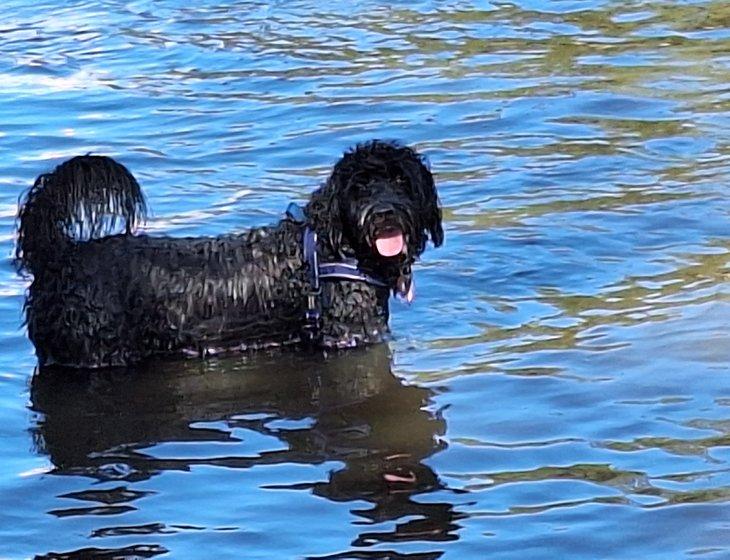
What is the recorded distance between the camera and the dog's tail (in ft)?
25.6

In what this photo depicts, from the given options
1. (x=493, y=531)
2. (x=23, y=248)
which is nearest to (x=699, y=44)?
(x=23, y=248)

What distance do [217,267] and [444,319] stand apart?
46.1 inches

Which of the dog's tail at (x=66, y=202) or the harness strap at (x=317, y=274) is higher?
the dog's tail at (x=66, y=202)

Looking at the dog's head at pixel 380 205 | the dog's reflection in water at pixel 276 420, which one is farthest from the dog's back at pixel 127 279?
the dog's head at pixel 380 205

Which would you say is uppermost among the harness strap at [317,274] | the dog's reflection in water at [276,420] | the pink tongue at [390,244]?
the pink tongue at [390,244]

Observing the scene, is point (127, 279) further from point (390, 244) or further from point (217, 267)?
point (390, 244)

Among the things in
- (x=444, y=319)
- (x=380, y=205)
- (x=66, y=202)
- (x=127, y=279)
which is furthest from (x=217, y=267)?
(x=444, y=319)

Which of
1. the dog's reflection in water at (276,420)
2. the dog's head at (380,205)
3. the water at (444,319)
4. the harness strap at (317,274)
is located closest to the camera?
the water at (444,319)

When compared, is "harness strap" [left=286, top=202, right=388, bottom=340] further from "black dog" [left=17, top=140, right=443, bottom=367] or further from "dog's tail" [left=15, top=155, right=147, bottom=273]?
"dog's tail" [left=15, top=155, right=147, bottom=273]

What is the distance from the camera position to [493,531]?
238 inches

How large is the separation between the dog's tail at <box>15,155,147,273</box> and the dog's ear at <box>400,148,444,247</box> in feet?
4.10

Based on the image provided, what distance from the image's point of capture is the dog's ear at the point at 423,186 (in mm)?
7855

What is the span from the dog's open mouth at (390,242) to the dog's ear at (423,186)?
6.1 inches

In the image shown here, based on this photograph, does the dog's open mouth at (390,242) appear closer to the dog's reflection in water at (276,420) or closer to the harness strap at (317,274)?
the harness strap at (317,274)
